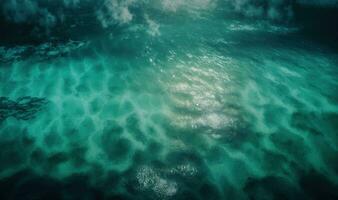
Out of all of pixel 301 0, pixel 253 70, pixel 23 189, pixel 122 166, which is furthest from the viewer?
pixel 301 0

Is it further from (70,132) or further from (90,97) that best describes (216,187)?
(90,97)

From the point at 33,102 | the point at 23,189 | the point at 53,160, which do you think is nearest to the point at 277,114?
the point at 53,160

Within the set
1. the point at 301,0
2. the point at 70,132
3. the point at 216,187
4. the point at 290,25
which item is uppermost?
the point at 301,0

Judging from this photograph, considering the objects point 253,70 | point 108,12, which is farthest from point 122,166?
point 108,12

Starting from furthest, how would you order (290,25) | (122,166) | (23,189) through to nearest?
(290,25) → (122,166) → (23,189)

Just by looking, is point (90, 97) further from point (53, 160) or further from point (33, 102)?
point (53, 160)

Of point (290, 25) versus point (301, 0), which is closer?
point (290, 25)

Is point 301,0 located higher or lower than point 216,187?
higher
